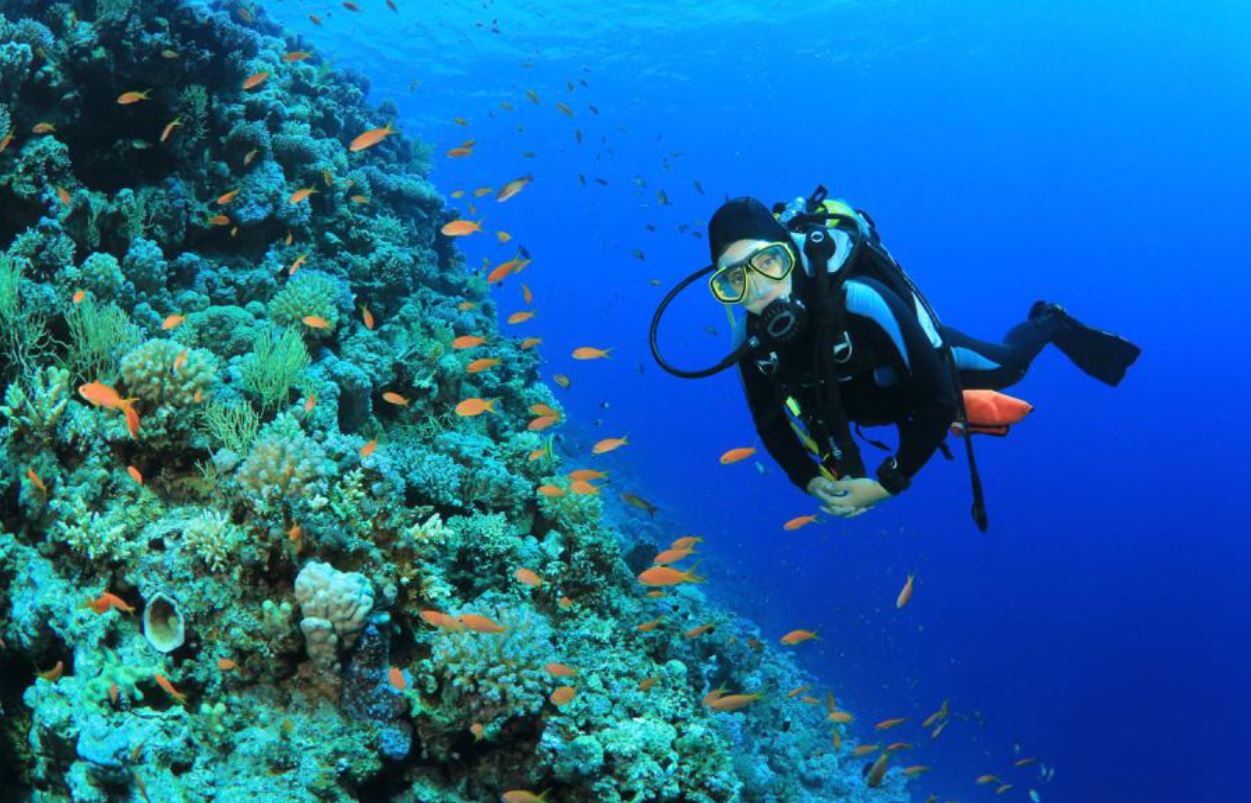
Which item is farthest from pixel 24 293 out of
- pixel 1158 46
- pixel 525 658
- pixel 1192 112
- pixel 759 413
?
pixel 1192 112

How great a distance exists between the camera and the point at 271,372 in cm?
587

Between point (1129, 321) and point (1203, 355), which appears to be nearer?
point (1203, 355)

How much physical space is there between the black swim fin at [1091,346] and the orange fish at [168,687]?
7386 millimetres

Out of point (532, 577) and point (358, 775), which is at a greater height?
point (532, 577)

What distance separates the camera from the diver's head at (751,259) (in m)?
4.05

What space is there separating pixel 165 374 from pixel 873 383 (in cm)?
499

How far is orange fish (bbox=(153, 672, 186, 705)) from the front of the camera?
3.68 m

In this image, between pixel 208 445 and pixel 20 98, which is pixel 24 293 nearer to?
pixel 208 445

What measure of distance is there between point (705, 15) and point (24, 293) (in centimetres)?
4479

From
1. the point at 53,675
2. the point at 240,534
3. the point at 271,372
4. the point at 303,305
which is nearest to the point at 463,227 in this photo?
the point at 303,305

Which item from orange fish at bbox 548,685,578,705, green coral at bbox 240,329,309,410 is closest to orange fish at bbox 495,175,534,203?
green coral at bbox 240,329,309,410

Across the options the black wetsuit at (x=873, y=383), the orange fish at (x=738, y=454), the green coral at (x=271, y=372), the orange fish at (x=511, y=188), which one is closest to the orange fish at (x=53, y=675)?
the green coral at (x=271, y=372)

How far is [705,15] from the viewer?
4228cm

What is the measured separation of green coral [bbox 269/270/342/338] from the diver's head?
4834 mm
